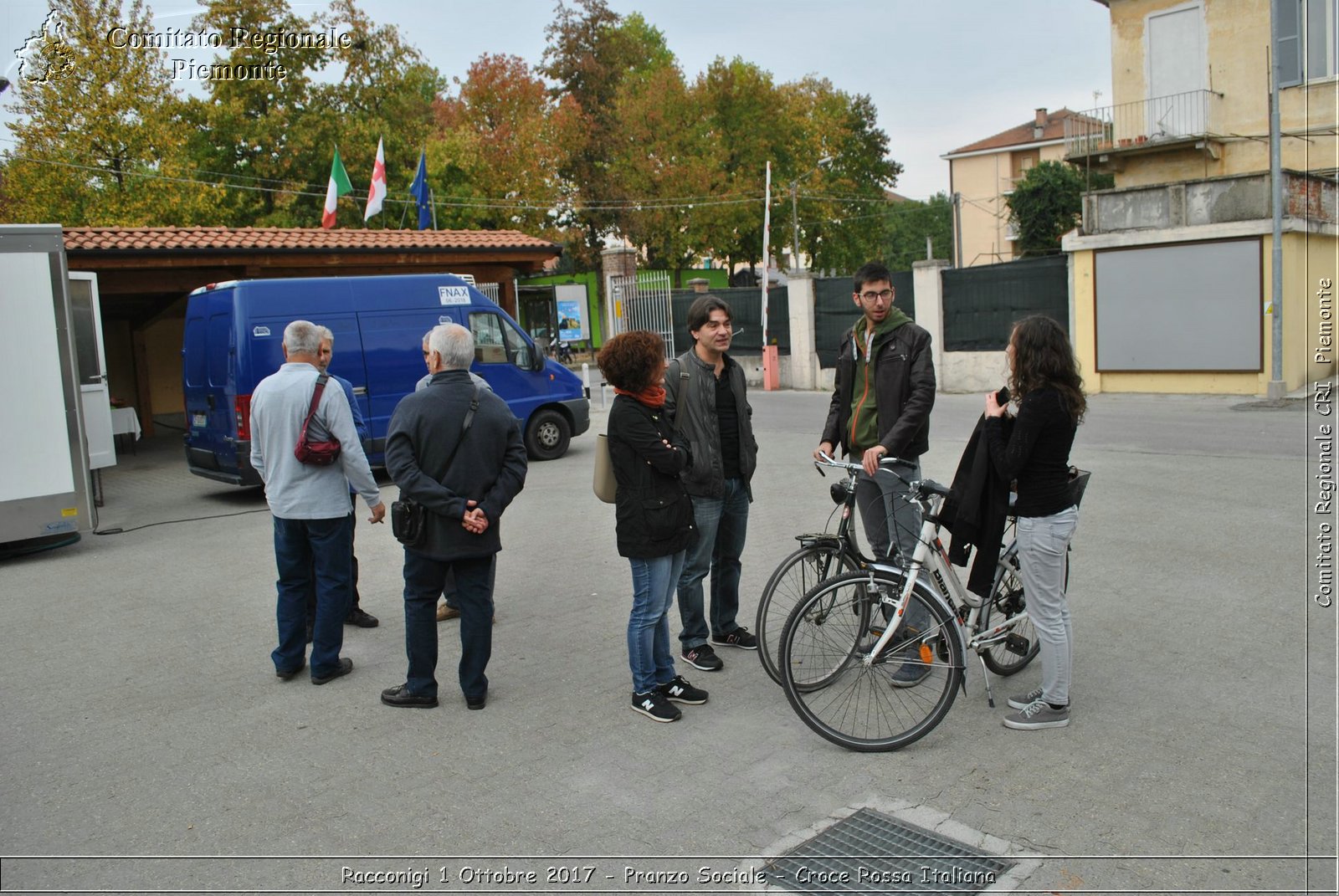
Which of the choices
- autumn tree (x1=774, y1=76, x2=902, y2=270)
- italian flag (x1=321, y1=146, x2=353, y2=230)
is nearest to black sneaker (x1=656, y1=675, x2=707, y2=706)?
italian flag (x1=321, y1=146, x2=353, y2=230)

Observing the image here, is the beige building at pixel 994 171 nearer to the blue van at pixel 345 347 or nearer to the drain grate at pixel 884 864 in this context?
the blue van at pixel 345 347

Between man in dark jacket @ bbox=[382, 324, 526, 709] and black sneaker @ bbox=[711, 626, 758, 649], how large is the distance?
1385 millimetres

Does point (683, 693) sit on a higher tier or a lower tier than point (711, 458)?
lower

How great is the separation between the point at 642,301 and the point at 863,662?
24671 mm

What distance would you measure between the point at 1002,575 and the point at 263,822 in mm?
3252

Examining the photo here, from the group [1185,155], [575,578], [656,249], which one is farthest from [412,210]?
[575,578]

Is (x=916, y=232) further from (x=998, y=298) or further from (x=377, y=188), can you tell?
(x=377, y=188)

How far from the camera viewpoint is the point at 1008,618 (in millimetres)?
4816

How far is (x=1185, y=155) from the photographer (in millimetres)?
24141

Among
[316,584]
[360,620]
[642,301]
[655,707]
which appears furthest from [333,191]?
[655,707]

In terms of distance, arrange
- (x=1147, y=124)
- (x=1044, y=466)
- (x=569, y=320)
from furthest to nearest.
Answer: (x=569, y=320)
(x=1147, y=124)
(x=1044, y=466)

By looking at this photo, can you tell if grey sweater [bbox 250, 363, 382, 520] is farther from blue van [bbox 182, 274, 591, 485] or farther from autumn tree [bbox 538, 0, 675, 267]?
autumn tree [bbox 538, 0, 675, 267]

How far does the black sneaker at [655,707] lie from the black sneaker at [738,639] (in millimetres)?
952

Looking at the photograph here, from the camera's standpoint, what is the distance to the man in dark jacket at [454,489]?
188 inches
